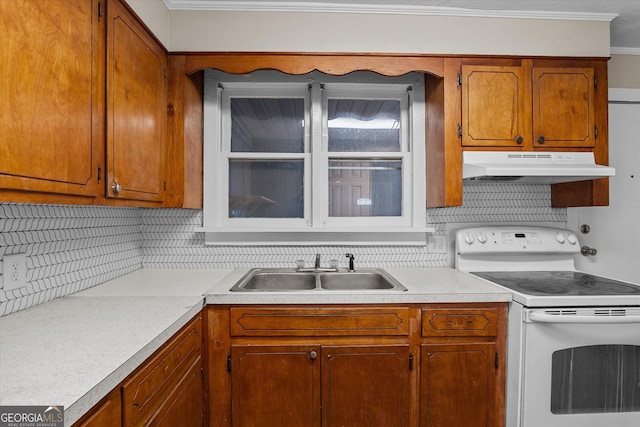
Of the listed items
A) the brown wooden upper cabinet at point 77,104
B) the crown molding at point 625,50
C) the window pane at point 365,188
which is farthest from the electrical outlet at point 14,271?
the crown molding at point 625,50

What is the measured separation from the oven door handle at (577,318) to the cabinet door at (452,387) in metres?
0.33

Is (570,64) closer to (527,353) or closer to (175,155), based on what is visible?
(527,353)

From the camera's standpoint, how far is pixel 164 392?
1.12 meters

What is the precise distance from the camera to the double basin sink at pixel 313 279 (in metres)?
1.99

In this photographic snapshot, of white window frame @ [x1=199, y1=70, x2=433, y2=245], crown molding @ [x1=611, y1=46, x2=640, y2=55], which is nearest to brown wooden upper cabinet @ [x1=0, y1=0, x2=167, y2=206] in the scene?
white window frame @ [x1=199, y1=70, x2=433, y2=245]

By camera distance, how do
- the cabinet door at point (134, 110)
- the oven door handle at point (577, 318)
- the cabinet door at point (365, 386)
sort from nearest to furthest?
the cabinet door at point (134, 110) < the oven door handle at point (577, 318) < the cabinet door at point (365, 386)

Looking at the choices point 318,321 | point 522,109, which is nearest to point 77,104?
point 318,321

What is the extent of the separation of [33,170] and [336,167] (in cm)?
A: 159

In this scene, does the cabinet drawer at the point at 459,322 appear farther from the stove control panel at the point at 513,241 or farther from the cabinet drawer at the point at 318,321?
the stove control panel at the point at 513,241

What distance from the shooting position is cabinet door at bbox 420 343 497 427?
1.59m

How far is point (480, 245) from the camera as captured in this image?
2.08m

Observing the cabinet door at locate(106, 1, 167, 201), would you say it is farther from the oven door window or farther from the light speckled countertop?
the oven door window

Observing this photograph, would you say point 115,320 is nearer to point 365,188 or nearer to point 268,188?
point 268,188

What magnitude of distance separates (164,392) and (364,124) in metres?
1.83
